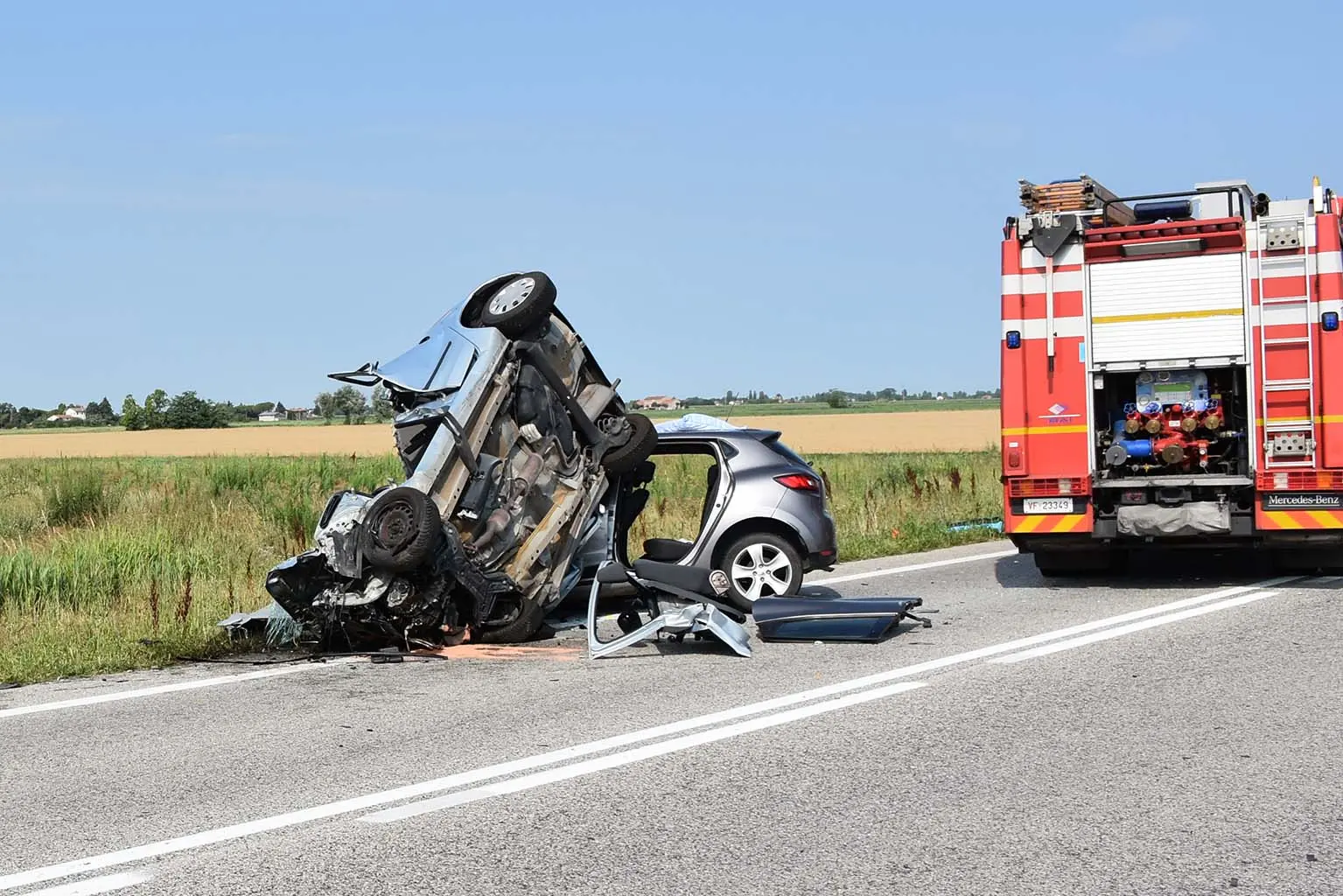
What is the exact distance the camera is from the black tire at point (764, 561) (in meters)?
11.3

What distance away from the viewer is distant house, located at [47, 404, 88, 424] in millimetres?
116312

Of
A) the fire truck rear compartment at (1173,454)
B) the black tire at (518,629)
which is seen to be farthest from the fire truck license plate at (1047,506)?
Answer: the black tire at (518,629)

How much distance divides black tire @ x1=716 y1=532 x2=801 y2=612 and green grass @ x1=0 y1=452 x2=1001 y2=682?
3620 millimetres

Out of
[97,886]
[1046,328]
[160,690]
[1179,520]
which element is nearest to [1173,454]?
[1179,520]

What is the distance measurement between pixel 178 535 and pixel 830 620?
884 cm

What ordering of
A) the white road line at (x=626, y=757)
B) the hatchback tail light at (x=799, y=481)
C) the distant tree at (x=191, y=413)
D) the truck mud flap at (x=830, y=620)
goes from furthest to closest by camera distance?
the distant tree at (x=191, y=413), the hatchback tail light at (x=799, y=481), the truck mud flap at (x=830, y=620), the white road line at (x=626, y=757)

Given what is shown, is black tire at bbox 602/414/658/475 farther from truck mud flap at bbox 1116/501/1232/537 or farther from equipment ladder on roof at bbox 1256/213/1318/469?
equipment ladder on roof at bbox 1256/213/1318/469

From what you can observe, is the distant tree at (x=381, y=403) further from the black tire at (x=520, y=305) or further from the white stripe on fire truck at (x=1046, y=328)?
the white stripe on fire truck at (x=1046, y=328)

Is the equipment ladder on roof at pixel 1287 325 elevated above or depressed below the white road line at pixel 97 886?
above

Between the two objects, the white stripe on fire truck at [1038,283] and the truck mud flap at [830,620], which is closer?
the truck mud flap at [830,620]

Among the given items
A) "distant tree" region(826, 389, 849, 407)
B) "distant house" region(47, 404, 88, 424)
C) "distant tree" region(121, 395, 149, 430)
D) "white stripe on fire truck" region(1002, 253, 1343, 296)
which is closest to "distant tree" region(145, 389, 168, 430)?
"distant tree" region(121, 395, 149, 430)

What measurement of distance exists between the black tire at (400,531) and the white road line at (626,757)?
2652mm

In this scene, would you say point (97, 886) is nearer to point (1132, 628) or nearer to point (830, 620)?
point (830, 620)

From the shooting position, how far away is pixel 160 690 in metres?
8.49
